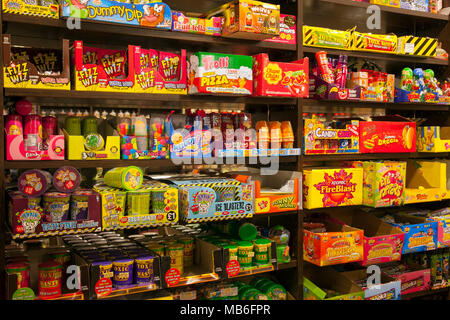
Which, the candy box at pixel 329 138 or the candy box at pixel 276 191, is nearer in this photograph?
the candy box at pixel 276 191

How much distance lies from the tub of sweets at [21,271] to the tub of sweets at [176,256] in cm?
83

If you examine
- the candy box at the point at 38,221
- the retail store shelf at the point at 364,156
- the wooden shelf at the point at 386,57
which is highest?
the wooden shelf at the point at 386,57

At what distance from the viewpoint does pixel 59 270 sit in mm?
2490

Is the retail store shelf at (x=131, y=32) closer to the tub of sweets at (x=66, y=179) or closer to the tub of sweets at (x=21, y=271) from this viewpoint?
the tub of sweets at (x=66, y=179)

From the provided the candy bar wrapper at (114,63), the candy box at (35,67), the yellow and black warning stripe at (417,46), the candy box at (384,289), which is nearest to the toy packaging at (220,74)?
the candy bar wrapper at (114,63)

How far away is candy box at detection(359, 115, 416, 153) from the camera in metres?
3.45

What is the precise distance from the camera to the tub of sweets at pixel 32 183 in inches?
94.0

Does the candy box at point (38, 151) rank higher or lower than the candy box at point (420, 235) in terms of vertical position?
higher

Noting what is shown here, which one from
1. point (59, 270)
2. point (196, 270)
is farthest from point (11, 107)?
point (196, 270)

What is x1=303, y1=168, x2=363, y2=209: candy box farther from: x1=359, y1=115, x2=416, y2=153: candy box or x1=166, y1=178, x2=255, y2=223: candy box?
x1=166, y1=178, x2=255, y2=223: candy box

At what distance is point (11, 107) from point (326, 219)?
8.12 ft

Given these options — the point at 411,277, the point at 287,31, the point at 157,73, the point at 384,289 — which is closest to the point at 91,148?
the point at 157,73

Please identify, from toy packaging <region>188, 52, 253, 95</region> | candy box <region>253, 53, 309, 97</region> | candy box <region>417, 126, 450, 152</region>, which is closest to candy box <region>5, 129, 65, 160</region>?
toy packaging <region>188, 52, 253, 95</region>

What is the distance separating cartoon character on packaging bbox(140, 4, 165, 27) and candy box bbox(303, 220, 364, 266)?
5.83ft
